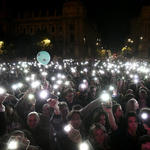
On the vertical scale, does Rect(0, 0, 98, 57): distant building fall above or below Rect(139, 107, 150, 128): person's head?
above

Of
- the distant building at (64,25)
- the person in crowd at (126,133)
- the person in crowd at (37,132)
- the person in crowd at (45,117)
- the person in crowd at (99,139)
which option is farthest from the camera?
the distant building at (64,25)

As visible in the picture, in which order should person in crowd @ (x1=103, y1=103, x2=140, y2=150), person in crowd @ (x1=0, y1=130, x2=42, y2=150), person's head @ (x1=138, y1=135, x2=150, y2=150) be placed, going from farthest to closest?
person in crowd @ (x1=103, y1=103, x2=140, y2=150)
person's head @ (x1=138, y1=135, x2=150, y2=150)
person in crowd @ (x1=0, y1=130, x2=42, y2=150)

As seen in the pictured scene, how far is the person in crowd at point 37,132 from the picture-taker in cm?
414

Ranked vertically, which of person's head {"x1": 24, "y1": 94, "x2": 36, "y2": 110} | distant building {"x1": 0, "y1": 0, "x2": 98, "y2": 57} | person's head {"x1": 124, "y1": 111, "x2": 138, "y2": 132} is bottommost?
person's head {"x1": 124, "y1": 111, "x2": 138, "y2": 132}

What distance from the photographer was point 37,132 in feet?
13.9

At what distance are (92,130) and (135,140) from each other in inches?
30.6

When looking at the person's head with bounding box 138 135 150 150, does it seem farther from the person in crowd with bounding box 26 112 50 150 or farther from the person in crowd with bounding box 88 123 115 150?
the person in crowd with bounding box 26 112 50 150

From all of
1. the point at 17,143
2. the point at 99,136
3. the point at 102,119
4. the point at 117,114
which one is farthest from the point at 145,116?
the point at 17,143

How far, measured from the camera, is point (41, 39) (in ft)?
174

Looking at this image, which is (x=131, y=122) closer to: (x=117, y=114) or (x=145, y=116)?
(x=145, y=116)

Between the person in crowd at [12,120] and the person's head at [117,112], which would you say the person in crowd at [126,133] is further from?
the person in crowd at [12,120]

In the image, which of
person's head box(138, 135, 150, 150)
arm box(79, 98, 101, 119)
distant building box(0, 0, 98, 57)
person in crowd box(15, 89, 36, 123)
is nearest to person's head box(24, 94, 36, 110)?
person in crowd box(15, 89, 36, 123)

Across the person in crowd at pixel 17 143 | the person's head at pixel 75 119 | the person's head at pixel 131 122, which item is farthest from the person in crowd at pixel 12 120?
the person's head at pixel 131 122

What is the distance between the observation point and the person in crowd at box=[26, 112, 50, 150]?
13.6 ft
